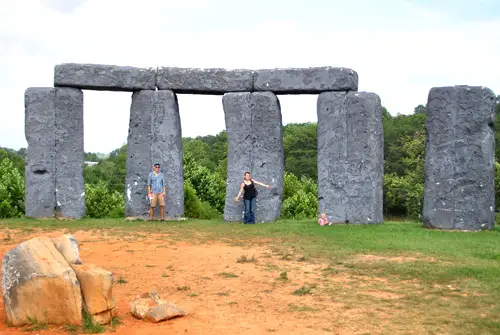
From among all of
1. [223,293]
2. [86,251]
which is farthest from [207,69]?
[223,293]

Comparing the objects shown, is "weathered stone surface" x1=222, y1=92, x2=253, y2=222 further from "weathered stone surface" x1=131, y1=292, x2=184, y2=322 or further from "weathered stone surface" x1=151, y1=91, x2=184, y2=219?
"weathered stone surface" x1=131, y1=292, x2=184, y2=322

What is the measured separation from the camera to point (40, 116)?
45.8ft

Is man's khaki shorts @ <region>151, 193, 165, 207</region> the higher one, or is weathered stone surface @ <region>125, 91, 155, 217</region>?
weathered stone surface @ <region>125, 91, 155, 217</region>

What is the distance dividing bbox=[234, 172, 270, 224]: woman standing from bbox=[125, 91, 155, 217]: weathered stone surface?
88.0 inches

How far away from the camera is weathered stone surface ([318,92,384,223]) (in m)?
13.0

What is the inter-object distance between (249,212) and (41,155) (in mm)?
4988

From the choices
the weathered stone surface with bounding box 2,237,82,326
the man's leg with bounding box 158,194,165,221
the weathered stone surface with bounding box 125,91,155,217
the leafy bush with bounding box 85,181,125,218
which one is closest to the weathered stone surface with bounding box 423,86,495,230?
the man's leg with bounding box 158,194,165,221

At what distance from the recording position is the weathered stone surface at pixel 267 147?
13.6 metres

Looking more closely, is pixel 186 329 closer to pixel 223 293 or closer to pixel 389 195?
pixel 223 293

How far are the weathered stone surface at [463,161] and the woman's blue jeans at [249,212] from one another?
3.75 metres

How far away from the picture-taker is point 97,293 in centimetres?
527

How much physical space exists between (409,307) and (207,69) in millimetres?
9270

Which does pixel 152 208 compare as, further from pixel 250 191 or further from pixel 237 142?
pixel 237 142

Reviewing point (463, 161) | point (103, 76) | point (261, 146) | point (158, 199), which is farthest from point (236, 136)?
point (463, 161)
